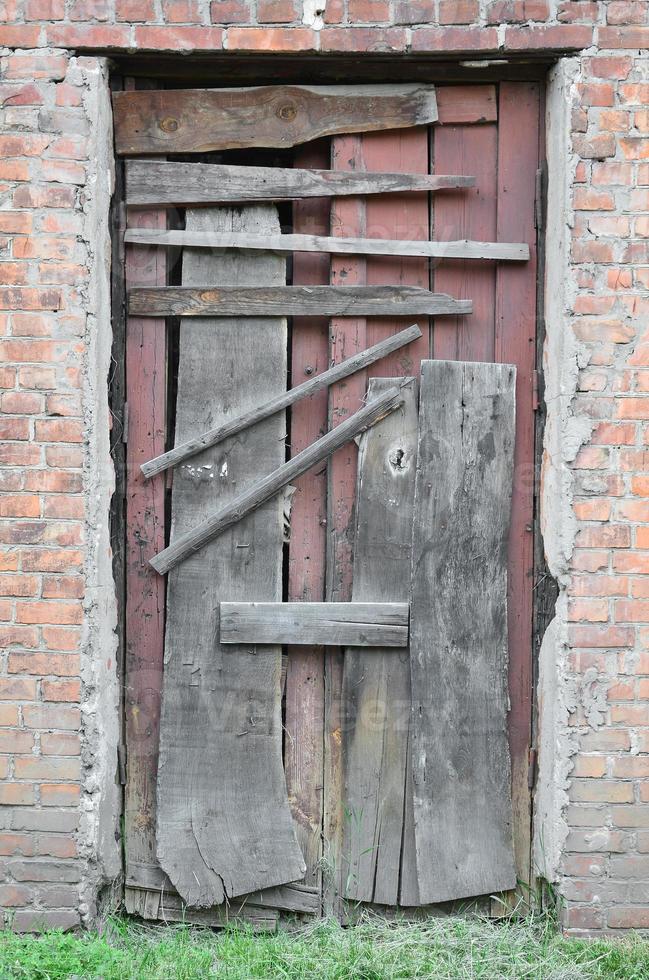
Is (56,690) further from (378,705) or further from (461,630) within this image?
(461,630)

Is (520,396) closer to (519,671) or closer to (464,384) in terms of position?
(464,384)

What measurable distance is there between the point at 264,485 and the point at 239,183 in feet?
3.46

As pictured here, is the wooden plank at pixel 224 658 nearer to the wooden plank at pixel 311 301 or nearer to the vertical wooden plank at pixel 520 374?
the wooden plank at pixel 311 301

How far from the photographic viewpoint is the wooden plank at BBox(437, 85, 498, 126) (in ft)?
8.83

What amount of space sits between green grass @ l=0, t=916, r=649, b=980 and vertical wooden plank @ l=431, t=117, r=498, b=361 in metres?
1.95

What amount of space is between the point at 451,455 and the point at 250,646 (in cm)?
97

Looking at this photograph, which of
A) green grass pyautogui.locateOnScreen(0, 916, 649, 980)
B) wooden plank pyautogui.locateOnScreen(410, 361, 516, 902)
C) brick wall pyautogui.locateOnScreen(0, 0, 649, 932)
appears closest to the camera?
green grass pyautogui.locateOnScreen(0, 916, 649, 980)

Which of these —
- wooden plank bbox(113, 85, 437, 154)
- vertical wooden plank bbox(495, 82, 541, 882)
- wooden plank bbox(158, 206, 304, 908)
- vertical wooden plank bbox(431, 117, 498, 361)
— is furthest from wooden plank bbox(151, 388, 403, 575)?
wooden plank bbox(113, 85, 437, 154)

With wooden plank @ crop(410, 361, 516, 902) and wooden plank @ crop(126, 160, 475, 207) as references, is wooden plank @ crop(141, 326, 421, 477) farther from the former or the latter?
wooden plank @ crop(126, 160, 475, 207)

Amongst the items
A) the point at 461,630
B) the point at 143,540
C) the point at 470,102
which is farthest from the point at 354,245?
the point at 461,630

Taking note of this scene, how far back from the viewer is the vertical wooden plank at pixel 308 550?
8.94ft

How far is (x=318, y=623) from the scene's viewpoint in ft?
8.77

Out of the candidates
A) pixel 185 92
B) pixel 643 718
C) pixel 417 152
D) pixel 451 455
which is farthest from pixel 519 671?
pixel 185 92

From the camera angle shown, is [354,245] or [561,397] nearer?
[561,397]
